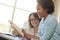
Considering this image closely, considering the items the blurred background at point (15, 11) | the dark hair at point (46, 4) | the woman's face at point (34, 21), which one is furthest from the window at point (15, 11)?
the dark hair at point (46, 4)

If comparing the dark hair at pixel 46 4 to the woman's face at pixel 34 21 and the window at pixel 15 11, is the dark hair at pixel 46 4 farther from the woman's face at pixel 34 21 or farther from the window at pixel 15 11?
the window at pixel 15 11

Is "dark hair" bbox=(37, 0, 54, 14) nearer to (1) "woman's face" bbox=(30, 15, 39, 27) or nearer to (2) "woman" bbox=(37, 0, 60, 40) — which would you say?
(2) "woman" bbox=(37, 0, 60, 40)

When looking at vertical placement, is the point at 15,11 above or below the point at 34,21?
above

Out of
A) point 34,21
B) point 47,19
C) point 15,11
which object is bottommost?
point 47,19

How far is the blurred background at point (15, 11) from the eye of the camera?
3.48 meters

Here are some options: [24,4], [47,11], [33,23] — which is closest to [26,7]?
[24,4]

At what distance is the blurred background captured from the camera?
3.48 meters

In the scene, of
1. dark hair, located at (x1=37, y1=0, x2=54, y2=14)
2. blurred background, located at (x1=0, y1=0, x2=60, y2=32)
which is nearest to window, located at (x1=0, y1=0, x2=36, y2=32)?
blurred background, located at (x1=0, y1=0, x2=60, y2=32)

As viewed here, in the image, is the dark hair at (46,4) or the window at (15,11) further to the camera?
the window at (15,11)

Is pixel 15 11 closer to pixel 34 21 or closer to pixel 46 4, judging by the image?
pixel 34 21

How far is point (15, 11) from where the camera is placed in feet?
11.6

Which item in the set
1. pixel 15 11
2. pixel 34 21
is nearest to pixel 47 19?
pixel 34 21

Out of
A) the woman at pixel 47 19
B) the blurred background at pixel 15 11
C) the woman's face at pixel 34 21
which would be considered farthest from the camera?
the blurred background at pixel 15 11

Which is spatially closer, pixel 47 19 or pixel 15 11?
pixel 47 19
